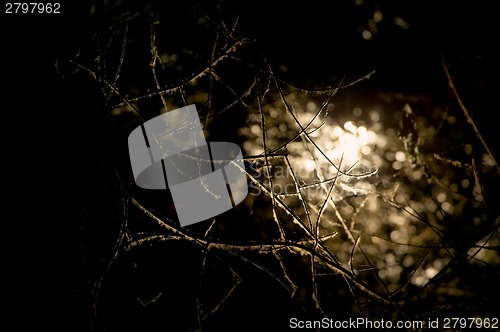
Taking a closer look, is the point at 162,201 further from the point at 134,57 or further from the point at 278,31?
the point at 278,31

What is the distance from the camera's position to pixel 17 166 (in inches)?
79.8

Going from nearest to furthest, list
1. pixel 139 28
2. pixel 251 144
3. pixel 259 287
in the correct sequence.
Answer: pixel 139 28 → pixel 251 144 → pixel 259 287

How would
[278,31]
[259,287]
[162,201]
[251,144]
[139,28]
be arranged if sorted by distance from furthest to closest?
[259,287]
[251,144]
[278,31]
[162,201]
[139,28]

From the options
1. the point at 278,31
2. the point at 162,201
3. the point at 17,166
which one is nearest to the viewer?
the point at 17,166

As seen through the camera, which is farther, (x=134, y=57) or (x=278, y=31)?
(x=278, y=31)

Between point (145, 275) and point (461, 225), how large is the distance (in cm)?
407

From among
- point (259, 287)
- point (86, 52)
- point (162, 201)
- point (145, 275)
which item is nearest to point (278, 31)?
point (162, 201)

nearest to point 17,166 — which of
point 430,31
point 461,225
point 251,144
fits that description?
point 251,144

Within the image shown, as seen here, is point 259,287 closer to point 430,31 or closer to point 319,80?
point 319,80

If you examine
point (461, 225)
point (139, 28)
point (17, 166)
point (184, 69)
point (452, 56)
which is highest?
point (139, 28)

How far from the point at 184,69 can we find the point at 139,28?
1.94 feet

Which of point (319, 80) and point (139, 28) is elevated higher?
point (139, 28)

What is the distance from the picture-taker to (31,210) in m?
2.03

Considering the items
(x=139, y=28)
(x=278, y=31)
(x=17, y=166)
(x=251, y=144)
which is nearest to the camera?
(x=17, y=166)
